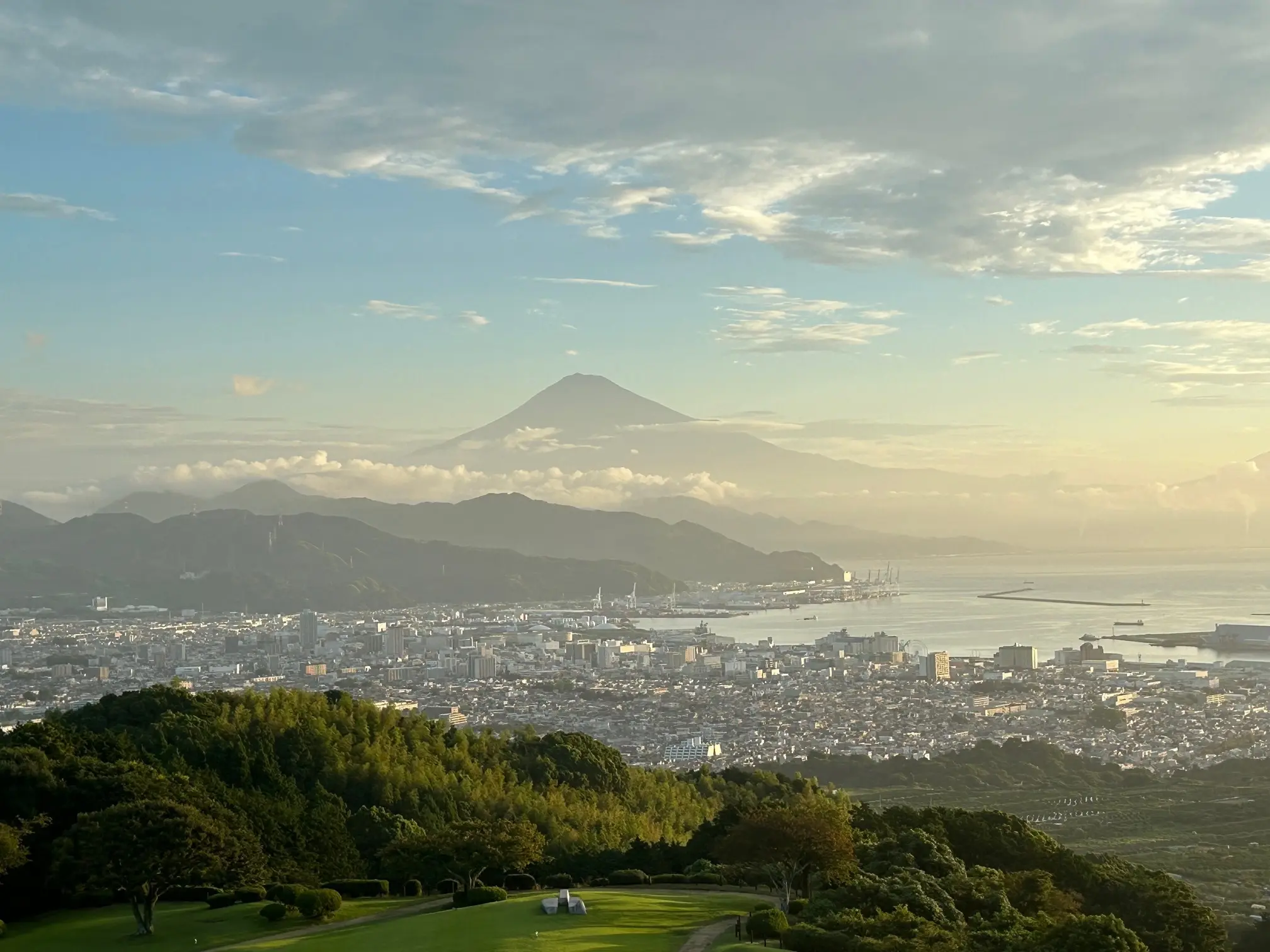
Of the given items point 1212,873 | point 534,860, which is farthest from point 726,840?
point 1212,873

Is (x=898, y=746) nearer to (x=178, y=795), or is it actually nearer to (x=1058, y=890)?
(x=1058, y=890)

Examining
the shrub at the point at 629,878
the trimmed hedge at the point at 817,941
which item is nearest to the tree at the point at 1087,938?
the trimmed hedge at the point at 817,941

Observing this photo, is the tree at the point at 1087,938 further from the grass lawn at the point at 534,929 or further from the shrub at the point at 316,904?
the shrub at the point at 316,904

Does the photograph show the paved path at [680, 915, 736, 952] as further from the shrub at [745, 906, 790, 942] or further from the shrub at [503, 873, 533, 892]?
the shrub at [503, 873, 533, 892]

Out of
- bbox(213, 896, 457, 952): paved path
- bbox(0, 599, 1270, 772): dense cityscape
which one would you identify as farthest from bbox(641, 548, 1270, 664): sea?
bbox(213, 896, 457, 952): paved path

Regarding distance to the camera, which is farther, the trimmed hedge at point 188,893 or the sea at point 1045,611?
the sea at point 1045,611

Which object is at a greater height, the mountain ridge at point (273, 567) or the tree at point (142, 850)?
the mountain ridge at point (273, 567)

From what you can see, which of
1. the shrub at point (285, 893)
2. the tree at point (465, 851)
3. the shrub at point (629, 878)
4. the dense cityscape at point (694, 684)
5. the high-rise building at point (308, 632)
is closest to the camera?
the shrub at point (285, 893)
